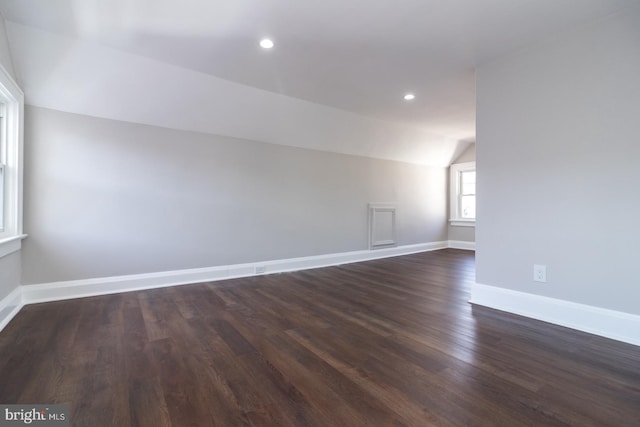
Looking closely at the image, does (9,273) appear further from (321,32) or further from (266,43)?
(321,32)

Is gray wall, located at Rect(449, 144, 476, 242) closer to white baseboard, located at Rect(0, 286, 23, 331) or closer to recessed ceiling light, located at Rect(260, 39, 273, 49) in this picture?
recessed ceiling light, located at Rect(260, 39, 273, 49)

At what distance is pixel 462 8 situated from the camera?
2074 millimetres

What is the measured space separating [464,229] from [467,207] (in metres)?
0.51

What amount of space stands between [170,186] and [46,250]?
4.30ft

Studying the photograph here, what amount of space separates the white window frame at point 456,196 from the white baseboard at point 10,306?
23.8 feet

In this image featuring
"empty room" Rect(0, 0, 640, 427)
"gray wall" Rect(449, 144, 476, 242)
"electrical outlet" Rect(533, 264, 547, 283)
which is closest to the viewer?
"empty room" Rect(0, 0, 640, 427)

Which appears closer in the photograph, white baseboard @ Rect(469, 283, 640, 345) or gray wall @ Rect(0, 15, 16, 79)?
white baseboard @ Rect(469, 283, 640, 345)

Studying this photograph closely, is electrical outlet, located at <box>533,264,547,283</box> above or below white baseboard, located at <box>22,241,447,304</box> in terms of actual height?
above

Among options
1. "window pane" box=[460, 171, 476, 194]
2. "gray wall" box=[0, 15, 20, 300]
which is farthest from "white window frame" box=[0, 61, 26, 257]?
"window pane" box=[460, 171, 476, 194]

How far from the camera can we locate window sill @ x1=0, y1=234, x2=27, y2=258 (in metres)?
2.29

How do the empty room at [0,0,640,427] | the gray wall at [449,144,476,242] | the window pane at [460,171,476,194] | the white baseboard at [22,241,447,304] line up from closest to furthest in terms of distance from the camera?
the empty room at [0,0,640,427], the white baseboard at [22,241,447,304], the gray wall at [449,144,476,242], the window pane at [460,171,476,194]

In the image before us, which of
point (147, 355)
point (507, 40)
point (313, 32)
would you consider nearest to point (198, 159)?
point (313, 32)

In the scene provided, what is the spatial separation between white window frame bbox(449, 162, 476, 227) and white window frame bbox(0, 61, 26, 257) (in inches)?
281

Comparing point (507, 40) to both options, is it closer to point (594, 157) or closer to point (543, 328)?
point (594, 157)
